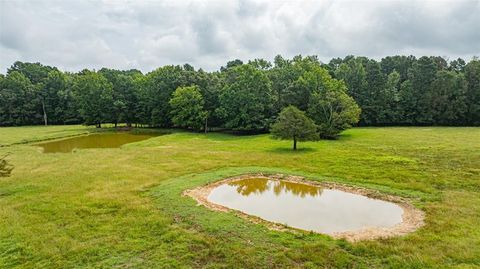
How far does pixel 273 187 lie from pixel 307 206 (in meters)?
3.74

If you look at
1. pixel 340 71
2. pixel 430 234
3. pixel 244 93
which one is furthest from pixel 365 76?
pixel 430 234

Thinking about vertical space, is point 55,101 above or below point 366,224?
above

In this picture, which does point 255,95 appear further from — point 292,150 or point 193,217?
point 193,217

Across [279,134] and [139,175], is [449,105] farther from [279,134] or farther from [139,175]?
[139,175]

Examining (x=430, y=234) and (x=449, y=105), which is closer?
(x=430, y=234)

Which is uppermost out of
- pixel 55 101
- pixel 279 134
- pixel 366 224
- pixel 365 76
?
pixel 365 76

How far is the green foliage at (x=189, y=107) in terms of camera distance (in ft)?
159

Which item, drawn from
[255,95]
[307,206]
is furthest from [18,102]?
[307,206]

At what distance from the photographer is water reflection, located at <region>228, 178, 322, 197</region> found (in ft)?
56.3

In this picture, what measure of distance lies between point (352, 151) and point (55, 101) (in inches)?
2503

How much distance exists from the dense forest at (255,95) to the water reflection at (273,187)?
26014 millimetres

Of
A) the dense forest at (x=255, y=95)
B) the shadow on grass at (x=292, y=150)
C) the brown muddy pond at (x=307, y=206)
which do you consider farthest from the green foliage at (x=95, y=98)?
the brown muddy pond at (x=307, y=206)

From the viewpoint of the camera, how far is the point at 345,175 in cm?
1978

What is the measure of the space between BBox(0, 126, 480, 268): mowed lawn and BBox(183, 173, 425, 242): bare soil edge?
0.47 meters
